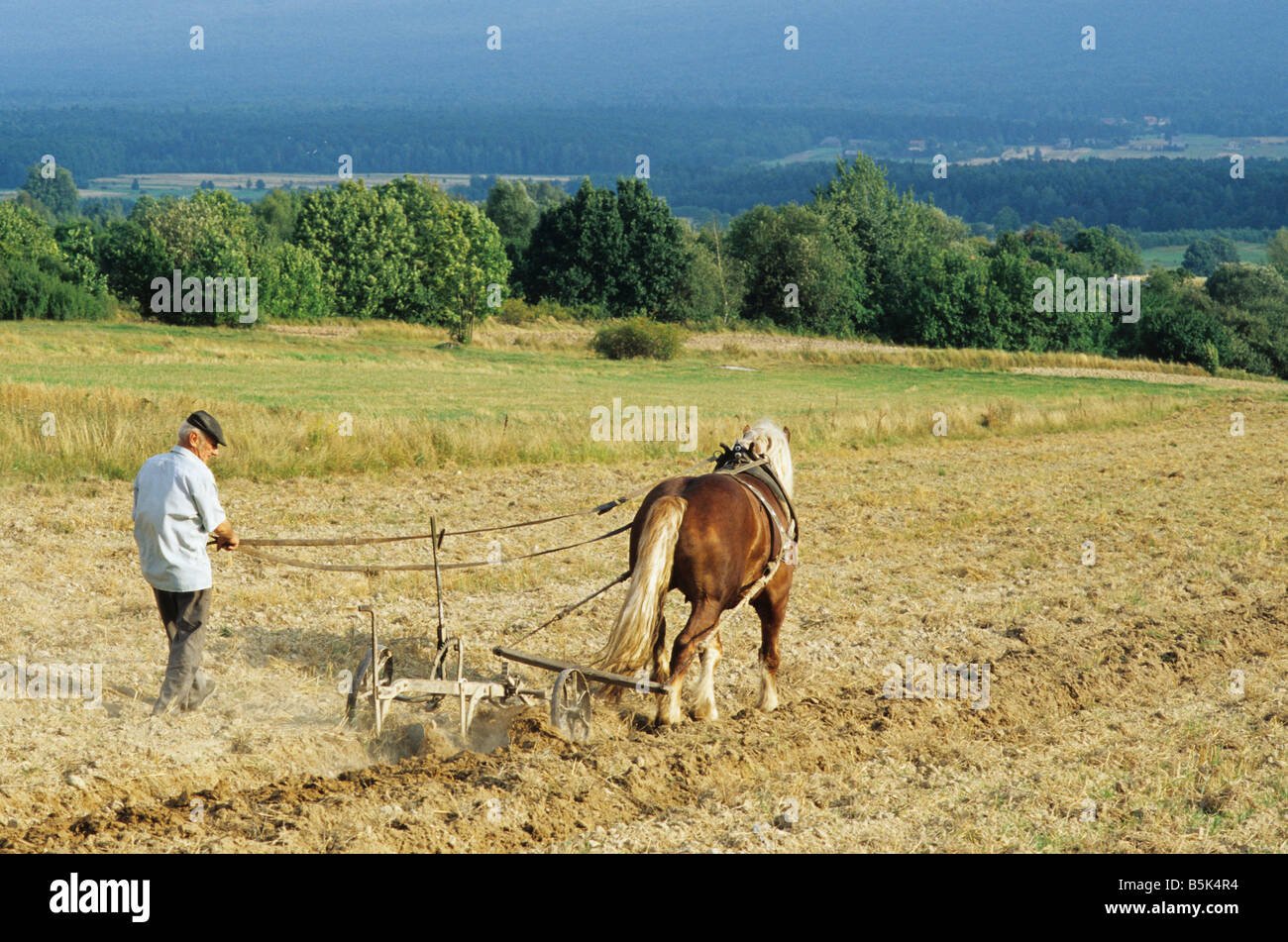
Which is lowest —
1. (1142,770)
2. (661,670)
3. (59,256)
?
(1142,770)

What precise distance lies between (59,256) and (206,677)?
2577 inches

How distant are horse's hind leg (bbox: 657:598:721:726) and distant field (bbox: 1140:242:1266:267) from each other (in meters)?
152

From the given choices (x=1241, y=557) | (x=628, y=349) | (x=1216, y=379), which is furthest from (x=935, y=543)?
(x=1216, y=379)

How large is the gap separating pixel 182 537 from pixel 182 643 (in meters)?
0.73

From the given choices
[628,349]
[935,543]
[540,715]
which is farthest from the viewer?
[628,349]

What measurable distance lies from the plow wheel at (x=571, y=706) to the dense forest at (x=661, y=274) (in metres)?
49.6

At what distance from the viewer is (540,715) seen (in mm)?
8211

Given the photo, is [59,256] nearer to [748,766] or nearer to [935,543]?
[935,543]

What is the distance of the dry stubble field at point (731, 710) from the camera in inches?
254

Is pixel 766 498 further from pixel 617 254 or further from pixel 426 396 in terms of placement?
pixel 617 254

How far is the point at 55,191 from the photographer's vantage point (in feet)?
611

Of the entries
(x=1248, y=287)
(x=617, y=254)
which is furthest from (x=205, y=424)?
(x=1248, y=287)

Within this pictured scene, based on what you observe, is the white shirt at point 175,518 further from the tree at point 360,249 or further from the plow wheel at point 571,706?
the tree at point 360,249
